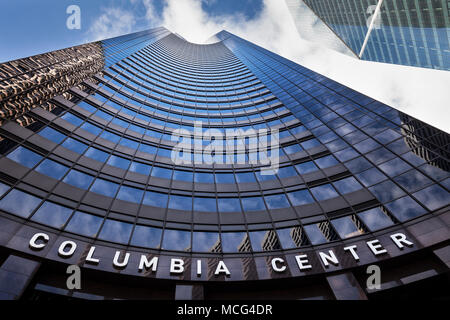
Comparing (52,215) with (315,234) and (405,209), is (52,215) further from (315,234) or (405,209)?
(405,209)

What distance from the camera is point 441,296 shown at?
13.5 metres

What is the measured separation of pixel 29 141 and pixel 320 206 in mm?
20764

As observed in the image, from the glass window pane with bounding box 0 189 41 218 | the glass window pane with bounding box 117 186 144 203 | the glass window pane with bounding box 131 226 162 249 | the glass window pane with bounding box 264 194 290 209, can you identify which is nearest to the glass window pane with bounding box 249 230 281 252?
the glass window pane with bounding box 264 194 290 209

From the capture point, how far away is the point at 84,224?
1595 cm

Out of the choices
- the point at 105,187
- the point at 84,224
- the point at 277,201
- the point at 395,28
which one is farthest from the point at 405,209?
the point at 395,28

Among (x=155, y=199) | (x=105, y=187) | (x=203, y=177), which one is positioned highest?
(x=203, y=177)

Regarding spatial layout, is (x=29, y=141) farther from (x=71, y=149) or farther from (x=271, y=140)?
(x=271, y=140)

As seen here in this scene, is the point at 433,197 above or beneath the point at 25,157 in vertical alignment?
beneath

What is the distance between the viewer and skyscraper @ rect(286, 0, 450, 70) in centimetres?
4297

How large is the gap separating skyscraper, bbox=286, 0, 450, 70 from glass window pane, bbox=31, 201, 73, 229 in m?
53.1

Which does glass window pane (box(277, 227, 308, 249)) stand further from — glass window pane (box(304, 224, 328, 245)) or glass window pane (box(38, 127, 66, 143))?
glass window pane (box(38, 127, 66, 143))

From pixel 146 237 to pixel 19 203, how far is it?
707cm
